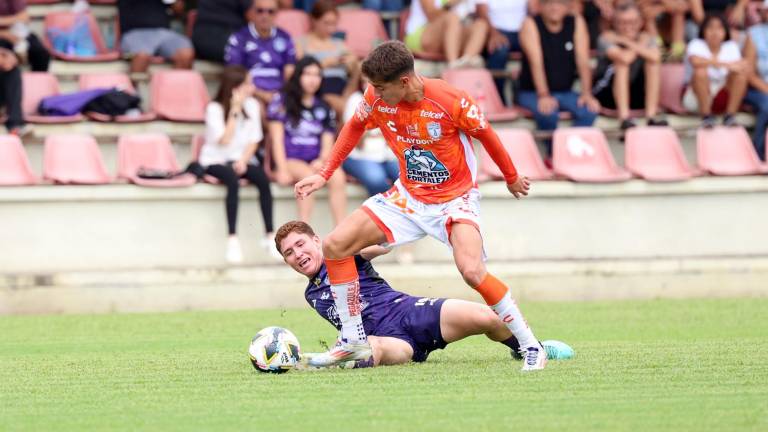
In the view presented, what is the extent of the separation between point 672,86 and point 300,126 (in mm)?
5035

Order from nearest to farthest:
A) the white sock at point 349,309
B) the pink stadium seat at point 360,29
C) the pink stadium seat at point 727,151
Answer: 1. the white sock at point 349,309
2. the pink stadium seat at point 727,151
3. the pink stadium seat at point 360,29

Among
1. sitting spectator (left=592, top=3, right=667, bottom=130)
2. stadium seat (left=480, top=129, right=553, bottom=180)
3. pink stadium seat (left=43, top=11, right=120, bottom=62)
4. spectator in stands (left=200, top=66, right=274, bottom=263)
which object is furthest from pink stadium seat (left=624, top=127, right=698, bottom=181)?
pink stadium seat (left=43, top=11, right=120, bottom=62)

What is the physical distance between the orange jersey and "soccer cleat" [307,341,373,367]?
3.16 feet

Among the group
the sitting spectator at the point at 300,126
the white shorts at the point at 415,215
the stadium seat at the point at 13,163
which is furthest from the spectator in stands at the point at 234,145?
the white shorts at the point at 415,215

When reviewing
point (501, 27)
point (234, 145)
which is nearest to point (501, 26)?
point (501, 27)

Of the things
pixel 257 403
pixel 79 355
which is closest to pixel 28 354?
pixel 79 355

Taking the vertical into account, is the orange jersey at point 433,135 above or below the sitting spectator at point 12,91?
above

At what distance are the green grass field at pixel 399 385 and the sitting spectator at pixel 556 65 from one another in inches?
185

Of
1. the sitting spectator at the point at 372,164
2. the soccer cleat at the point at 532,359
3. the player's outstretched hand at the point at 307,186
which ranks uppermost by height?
the player's outstretched hand at the point at 307,186

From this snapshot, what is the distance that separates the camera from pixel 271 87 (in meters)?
15.4

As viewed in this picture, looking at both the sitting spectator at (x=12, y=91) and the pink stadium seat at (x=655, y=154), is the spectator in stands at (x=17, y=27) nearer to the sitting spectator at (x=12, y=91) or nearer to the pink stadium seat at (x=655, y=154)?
the sitting spectator at (x=12, y=91)

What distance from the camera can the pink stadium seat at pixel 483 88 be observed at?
1571 cm

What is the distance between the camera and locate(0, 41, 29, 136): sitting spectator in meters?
14.5

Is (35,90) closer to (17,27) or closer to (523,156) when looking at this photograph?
(17,27)
